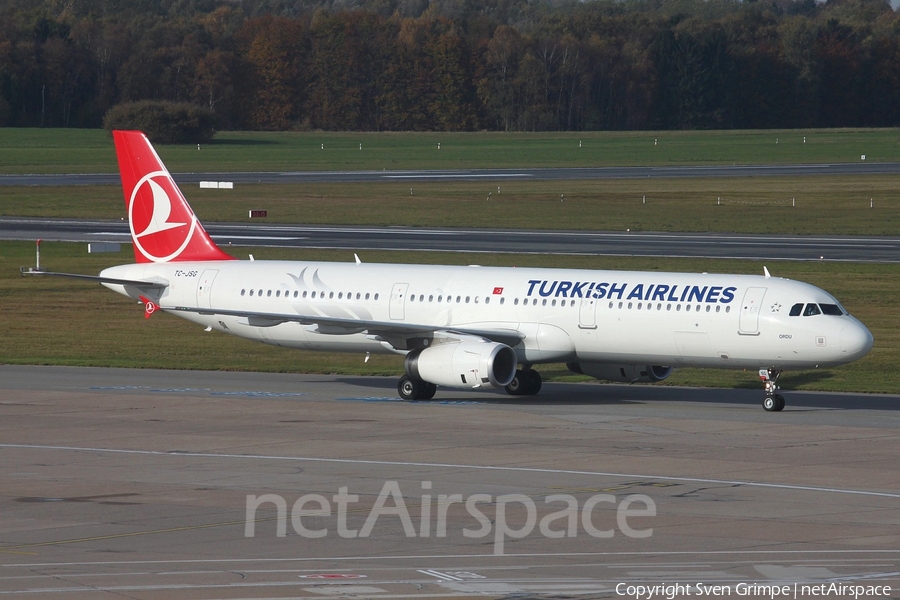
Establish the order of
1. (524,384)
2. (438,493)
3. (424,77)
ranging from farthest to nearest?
(424,77)
(524,384)
(438,493)

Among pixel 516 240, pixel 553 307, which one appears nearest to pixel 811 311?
pixel 553 307

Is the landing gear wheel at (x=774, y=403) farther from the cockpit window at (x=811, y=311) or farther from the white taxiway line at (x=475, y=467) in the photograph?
the white taxiway line at (x=475, y=467)

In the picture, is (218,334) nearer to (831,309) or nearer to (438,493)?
(831,309)

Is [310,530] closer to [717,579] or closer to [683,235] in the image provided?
[717,579]

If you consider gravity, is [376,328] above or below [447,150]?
below

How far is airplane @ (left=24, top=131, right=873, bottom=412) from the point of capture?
36.2m

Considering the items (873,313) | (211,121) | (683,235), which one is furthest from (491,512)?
(211,121)

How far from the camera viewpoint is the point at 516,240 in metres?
77.1

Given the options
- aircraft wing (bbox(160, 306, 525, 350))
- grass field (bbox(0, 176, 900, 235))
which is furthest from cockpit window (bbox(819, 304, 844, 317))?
grass field (bbox(0, 176, 900, 235))

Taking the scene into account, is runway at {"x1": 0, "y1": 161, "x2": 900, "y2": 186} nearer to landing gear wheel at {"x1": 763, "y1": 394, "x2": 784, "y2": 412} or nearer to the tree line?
the tree line

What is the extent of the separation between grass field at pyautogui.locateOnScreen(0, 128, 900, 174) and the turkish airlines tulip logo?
270ft

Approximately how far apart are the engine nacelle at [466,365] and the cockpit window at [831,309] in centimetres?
851

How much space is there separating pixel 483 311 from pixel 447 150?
384ft

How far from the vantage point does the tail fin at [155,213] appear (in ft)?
148
